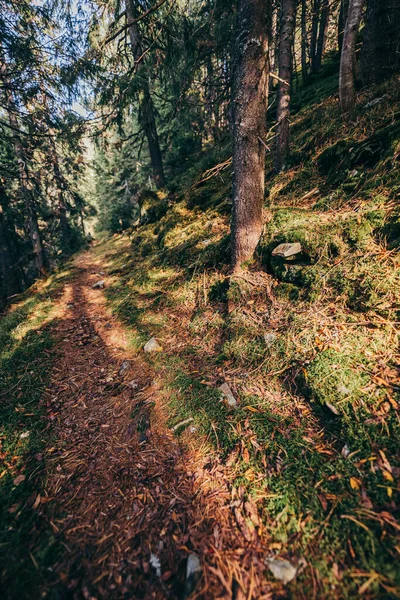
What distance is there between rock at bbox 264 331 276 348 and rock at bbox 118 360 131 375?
201 centimetres

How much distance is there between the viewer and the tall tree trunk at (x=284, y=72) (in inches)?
206

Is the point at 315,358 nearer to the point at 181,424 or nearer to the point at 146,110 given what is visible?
→ the point at 181,424

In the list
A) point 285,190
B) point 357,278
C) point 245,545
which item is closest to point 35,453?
point 245,545

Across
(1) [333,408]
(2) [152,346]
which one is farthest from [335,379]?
(2) [152,346]

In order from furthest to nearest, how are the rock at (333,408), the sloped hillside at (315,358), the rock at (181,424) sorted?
the rock at (181,424), the rock at (333,408), the sloped hillside at (315,358)

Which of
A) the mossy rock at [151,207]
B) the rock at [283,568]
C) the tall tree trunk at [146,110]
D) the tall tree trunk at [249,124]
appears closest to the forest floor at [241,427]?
the rock at [283,568]

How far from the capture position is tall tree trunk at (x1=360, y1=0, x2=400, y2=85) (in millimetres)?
4680

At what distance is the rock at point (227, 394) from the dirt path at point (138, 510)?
58 centimetres

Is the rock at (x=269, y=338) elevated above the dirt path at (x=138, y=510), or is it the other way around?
the rock at (x=269, y=338)

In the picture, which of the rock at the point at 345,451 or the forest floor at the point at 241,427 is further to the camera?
the rock at the point at 345,451

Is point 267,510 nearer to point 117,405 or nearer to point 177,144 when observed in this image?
point 117,405

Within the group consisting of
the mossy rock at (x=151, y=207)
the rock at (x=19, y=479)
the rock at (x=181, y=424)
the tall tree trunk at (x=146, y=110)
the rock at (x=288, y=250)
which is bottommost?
the rock at (x=181, y=424)

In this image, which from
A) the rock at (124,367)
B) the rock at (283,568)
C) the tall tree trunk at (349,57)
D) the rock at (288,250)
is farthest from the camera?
the tall tree trunk at (349,57)

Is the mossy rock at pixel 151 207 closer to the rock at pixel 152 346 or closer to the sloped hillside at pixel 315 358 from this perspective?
the sloped hillside at pixel 315 358
